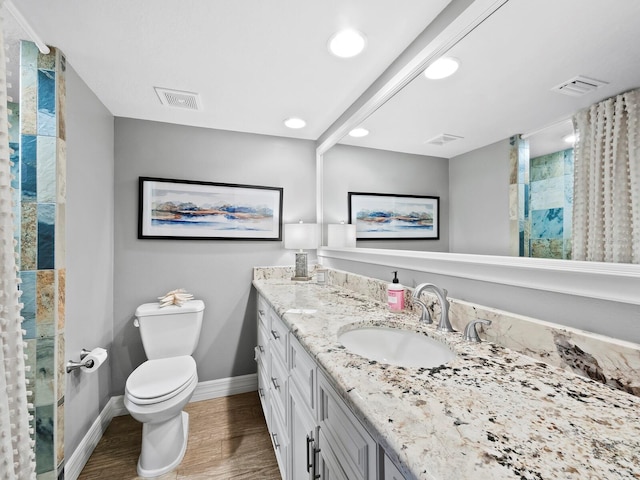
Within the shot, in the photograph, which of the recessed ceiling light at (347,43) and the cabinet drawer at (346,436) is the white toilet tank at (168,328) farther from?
the recessed ceiling light at (347,43)

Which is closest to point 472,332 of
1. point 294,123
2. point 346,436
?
point 346,436

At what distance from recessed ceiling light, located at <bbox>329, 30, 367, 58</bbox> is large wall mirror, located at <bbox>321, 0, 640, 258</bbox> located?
0.31 meters

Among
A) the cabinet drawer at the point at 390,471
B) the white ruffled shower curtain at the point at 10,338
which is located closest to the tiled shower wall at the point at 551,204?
the cabinet drawer at the point at 390,471

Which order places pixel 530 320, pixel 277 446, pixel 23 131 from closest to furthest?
pixel 530 320, pixel 23 131, pixel 277 446

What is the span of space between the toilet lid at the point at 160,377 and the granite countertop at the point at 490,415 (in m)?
1.14

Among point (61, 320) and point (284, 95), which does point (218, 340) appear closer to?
point (61, 320)

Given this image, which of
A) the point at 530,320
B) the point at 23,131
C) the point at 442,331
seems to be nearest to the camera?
the point at 530,320

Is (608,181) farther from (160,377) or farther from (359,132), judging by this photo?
(160,377)

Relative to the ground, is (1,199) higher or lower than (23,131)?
lower

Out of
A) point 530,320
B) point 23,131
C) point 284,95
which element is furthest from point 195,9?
point 530,320

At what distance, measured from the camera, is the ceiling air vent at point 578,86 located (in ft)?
2.35

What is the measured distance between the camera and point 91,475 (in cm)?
159

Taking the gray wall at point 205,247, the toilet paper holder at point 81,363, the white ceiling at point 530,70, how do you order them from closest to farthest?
the white ceiling at point 530,70, the toilet paper holder at point 81,363, the gray wall at point 205,247

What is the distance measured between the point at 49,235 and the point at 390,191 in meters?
1.76
